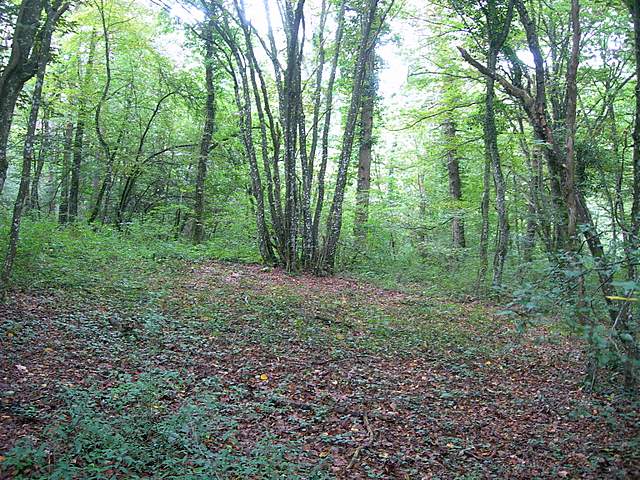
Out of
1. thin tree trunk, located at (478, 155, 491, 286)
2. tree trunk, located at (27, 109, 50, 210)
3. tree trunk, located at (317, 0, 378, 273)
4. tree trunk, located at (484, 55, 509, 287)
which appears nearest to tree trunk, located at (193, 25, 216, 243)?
tree trunk, located at (27, 109, 50, 210)

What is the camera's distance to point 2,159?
642 centimetres

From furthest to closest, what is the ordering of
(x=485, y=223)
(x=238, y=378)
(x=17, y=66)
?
(x=485, y=223) → (x=17, y=66) → (x=238, y=378)

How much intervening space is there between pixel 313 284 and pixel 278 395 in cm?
583

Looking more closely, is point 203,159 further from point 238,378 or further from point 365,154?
point 238,378

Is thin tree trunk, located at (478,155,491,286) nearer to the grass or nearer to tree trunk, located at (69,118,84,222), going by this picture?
the grass

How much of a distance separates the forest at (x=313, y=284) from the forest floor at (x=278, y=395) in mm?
32

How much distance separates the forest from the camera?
438 cm

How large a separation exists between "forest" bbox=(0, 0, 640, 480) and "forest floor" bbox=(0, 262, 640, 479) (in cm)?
3

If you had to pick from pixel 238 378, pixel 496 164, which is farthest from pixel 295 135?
pixel 238 378

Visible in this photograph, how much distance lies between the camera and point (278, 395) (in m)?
5.59

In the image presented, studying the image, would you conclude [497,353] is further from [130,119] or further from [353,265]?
[130,119]

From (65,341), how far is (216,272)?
5.39 meters

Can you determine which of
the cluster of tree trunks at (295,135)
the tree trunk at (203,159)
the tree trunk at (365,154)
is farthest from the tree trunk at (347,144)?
the tree trunk at (203,159)

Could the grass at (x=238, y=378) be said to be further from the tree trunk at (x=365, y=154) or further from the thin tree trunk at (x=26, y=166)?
the tree trunk at (x=365, y=154)
